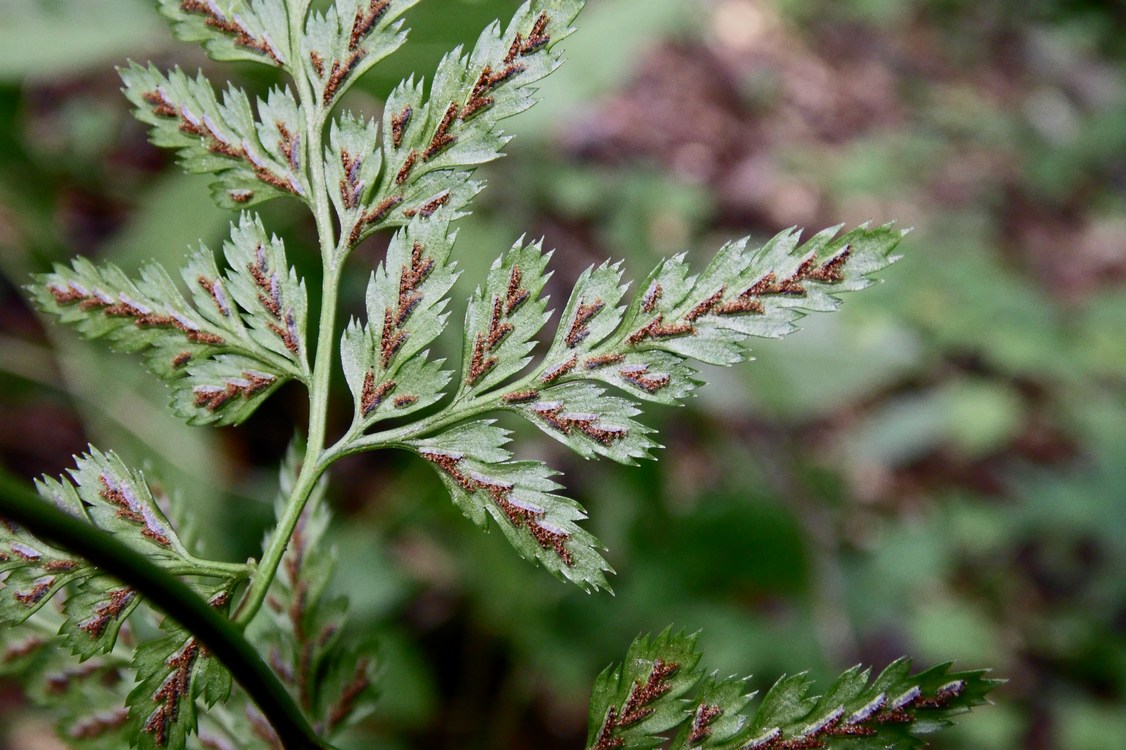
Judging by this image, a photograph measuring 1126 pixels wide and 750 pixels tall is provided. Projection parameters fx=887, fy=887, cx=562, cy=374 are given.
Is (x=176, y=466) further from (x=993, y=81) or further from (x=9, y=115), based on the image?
(x=993, y=81)

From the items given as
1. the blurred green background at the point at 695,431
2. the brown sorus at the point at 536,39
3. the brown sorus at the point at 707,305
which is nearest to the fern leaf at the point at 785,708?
the brown sorus at the point at 707,305

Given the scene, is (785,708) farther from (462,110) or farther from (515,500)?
(462,110)

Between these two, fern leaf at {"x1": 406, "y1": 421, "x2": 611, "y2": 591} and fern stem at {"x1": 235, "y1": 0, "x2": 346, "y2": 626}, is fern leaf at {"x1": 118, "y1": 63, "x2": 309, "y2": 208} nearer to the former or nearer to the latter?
fern stem at {"x1": 235, "y1": 0, "x2": 346, "y2": 626}

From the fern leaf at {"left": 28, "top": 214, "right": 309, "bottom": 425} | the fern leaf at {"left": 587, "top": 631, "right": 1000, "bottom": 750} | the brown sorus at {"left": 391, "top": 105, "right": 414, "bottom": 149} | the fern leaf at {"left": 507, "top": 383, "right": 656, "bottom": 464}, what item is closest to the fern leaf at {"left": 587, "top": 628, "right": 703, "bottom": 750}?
the fern leaf at {"left": 587, "top": 631, "right": 1000, "bottom": 750}

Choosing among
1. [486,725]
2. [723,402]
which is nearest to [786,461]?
[723,402]

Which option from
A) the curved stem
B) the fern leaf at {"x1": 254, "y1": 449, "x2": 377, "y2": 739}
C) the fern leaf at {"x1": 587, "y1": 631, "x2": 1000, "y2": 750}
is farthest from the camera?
the fern leaf at {"x1": 254, "y1": 449, "x2": 377, "y2": 739}
